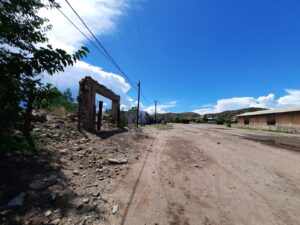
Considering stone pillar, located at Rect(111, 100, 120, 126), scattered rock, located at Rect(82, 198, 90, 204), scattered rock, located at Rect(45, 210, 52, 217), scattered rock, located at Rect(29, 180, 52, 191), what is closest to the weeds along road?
scattered rock, located at Rect(82, 198, 90, 204)

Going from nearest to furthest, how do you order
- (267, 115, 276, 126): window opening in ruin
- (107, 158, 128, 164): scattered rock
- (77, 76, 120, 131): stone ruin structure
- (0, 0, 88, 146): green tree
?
(0, 0, 88, 146): green tree, (107, 158, 128, 164): scattered rock, (77, 76, 120, 131): stone ruin structure, (267, 115, 276, 126): window opening in ruin

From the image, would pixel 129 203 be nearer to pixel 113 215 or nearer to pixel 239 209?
pixel 113 215

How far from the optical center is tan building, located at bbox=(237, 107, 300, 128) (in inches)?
1195

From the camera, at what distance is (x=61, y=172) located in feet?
16.0

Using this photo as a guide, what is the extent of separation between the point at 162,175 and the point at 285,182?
3.38 meters

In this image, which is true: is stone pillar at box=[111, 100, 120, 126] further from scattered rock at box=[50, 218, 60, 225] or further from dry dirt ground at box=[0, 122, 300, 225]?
scattered rock at box=[50, 218, 60, 225]

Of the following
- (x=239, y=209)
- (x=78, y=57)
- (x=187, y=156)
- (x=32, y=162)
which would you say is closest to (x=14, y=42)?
(x=78, y=57)

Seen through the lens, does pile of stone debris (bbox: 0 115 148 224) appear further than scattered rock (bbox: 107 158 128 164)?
No

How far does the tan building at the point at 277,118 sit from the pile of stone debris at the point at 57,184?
108 feet

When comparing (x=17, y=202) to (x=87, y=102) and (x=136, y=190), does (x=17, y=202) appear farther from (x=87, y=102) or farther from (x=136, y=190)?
(x=87, y=102)

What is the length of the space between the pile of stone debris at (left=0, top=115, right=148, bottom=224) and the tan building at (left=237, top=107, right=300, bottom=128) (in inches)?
Result: 1300

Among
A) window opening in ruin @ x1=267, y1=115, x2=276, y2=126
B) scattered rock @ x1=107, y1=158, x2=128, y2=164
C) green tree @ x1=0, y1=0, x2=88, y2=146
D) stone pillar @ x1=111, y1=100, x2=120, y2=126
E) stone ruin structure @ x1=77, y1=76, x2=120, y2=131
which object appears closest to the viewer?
green tree @ x1=0, y1=0, x2=88, y2=146

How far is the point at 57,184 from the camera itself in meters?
4.29

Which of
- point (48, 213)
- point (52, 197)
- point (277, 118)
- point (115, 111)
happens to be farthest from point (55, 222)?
point (277, 118)
